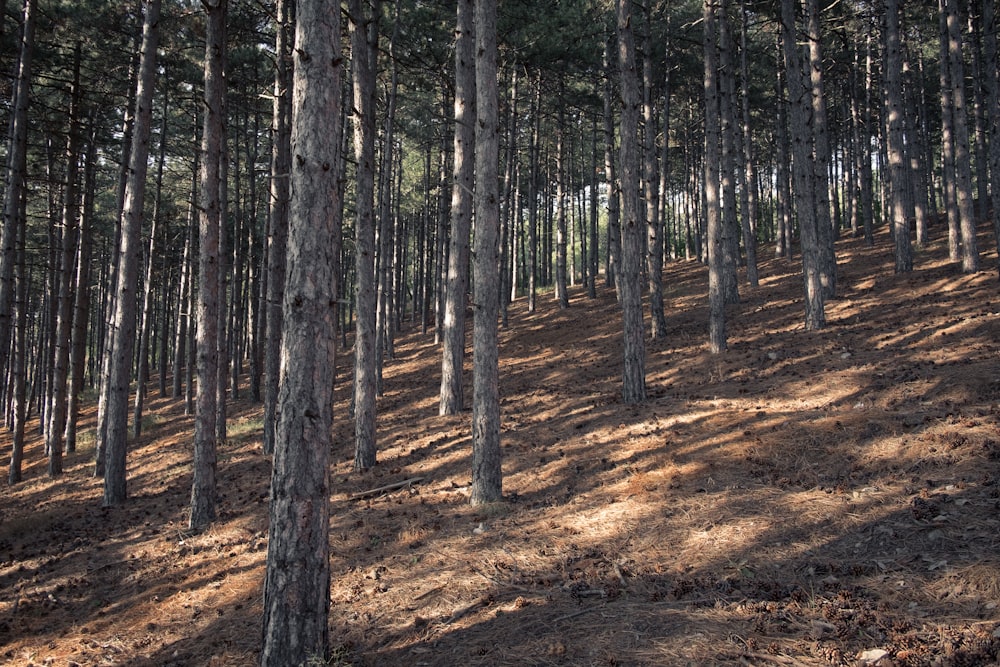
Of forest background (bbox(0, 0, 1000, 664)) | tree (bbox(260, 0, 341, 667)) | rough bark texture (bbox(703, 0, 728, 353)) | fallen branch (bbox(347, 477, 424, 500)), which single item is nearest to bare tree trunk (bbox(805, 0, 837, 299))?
forest background (bbox(0, 0, 1000, 664))

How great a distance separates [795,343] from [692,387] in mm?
3286

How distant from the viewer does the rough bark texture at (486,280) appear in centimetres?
891

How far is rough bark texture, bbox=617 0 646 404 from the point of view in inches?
474

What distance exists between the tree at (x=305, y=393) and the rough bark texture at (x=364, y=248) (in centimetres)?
561

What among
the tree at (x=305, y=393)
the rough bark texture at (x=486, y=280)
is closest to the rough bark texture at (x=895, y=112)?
the rough bark texture at (x=486, y=280)

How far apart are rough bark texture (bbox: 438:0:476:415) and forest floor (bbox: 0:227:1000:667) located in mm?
1270

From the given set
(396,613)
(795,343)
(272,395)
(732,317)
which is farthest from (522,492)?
(732,317)

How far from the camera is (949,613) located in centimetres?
502

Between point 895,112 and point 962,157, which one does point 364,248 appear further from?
point 962,157

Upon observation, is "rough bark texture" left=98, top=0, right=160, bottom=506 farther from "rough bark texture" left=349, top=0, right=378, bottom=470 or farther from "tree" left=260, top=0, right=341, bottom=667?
"tree" left=260, top=0, right=341, bottom=667

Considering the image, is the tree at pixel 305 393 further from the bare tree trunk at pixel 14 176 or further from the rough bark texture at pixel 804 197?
the rough bark texture at pixel 804 197

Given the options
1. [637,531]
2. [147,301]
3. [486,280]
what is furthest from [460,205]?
[147,301]

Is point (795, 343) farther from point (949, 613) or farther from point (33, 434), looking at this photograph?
point (33, 434)

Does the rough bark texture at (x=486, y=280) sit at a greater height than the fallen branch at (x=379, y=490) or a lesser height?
greater
